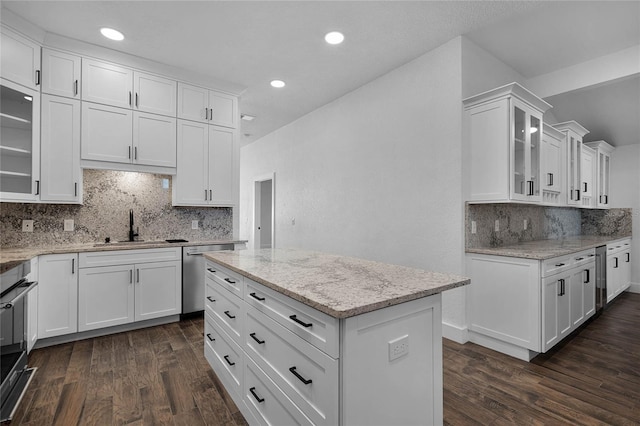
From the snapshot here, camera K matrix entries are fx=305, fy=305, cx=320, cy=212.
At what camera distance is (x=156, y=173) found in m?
3.61

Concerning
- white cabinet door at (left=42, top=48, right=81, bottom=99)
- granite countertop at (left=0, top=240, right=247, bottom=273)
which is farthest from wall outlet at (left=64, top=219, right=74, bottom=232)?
white cabinet door at (left=42, top=48, right=81, bottom=99)

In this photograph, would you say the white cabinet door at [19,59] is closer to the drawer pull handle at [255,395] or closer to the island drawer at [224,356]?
the island drawer at [224,356]

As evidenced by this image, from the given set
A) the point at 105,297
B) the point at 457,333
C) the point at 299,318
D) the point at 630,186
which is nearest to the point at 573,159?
the point at 630,186

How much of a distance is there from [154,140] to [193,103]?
670mm

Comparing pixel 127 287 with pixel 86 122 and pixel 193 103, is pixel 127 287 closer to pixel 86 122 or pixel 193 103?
pixel 86 122

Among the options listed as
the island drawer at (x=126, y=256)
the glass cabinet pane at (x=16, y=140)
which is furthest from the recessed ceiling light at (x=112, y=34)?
the island drawer at (x=126, y=256)

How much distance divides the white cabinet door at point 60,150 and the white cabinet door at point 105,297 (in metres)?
0.79

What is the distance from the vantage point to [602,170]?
15.9 feet

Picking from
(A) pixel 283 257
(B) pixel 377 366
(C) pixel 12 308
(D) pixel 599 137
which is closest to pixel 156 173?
(C) pixel 12 308

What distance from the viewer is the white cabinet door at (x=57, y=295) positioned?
8.83 feet

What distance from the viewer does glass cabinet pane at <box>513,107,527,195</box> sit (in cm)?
281

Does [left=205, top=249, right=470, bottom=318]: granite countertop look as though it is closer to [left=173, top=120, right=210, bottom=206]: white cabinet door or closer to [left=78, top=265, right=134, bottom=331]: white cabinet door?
[left=78, top=265, right=134, bottom=331]: white cabinet door

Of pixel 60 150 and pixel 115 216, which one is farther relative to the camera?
pixel 115 216

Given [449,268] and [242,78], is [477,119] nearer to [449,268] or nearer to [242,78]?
[449,268]
